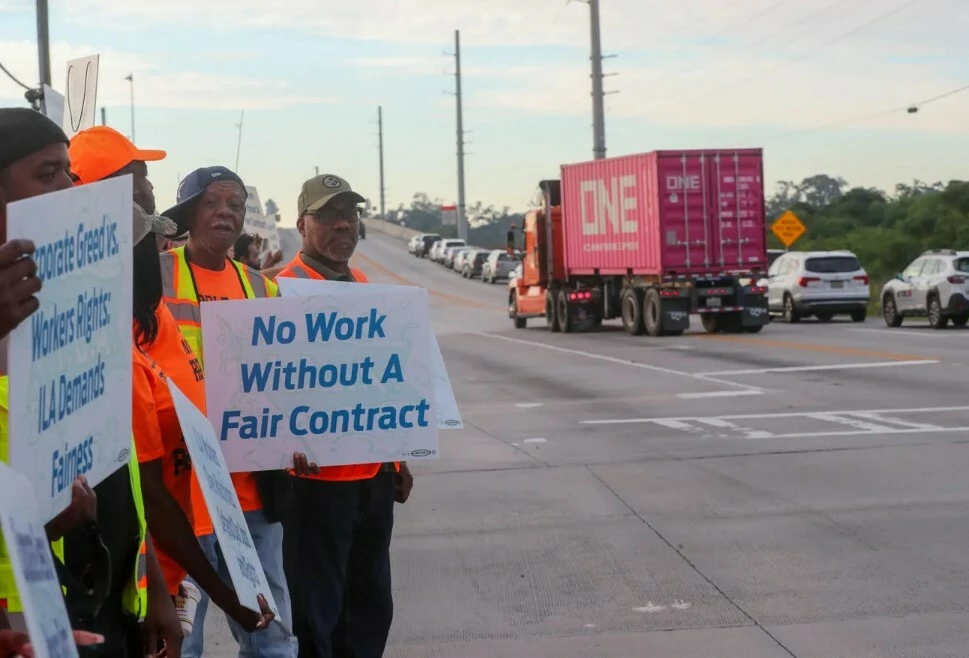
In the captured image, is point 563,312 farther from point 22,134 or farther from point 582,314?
point 22,134

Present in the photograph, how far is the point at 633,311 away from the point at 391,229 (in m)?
98.8

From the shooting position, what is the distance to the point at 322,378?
473cm

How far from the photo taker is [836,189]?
133 metres

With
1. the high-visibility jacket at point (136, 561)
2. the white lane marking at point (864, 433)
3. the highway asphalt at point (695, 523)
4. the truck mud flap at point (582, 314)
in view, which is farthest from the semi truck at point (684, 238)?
the high-visibility jacket at point (136, 561)

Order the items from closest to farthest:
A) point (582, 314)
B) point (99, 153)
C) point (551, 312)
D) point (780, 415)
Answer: point (99, 153)
point (780, 415)
point (582, 314)
point (551, 312)

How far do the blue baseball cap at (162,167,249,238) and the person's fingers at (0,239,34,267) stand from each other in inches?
106

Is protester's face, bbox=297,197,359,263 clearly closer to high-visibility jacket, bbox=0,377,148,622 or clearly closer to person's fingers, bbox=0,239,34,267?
high-visibility jacket, bbox=0,377,148,622

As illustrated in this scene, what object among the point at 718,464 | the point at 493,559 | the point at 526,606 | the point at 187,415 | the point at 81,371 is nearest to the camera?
the point at 81,371

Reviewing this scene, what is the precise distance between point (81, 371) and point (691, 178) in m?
29.9

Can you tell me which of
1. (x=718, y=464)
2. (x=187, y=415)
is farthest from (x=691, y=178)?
(x=187, y=415)

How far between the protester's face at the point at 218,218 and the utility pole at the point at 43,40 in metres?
14.9

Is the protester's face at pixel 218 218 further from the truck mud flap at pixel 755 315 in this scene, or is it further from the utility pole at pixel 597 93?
the utility pole at pixel 597 93

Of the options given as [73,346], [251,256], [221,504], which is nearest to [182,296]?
[221,504]

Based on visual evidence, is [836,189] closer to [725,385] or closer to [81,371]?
[725,385]
